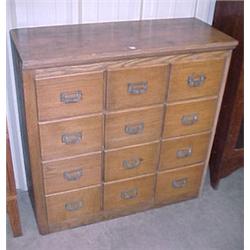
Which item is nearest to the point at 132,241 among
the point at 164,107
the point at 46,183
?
the point at 46,183

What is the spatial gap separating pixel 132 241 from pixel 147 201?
9.0 inches

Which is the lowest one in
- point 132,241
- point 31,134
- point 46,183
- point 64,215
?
point 132,241

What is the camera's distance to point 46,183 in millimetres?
1650

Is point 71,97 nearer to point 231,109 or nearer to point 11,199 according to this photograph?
point 11,199

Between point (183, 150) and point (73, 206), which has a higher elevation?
point (183, 150)

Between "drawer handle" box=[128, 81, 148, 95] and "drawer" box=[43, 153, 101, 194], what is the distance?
0.33 meters

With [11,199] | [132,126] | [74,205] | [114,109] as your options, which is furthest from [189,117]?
[11,199]

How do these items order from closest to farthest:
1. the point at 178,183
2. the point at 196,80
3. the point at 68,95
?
1. the point at 68,95
2. the point at 196,80
3. the point at 178,183

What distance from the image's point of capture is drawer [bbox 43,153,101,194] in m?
1.63

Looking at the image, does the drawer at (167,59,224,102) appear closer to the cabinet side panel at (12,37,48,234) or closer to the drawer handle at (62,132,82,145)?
the drawer handle at (62,132,82,145)

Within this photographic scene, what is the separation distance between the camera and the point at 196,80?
5.47 feet

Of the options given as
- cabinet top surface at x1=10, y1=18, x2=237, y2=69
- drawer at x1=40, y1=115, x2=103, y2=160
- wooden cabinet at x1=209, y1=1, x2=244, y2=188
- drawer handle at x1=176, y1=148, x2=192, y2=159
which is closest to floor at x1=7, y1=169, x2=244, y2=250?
wooden cabinet at x1=209, y1=1, x2=244, y2=188

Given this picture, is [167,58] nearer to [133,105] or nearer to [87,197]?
[133,105]

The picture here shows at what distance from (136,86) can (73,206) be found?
65 centimetres
